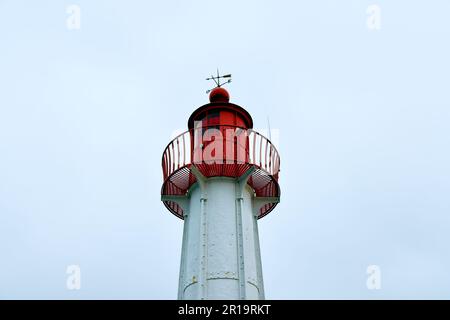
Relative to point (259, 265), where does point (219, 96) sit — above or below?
above

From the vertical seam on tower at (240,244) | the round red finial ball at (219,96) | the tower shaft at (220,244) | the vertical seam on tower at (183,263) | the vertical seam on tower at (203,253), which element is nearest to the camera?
the vertical seam on tower at (203,253)

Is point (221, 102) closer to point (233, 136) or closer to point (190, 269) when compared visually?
point (233, 136)

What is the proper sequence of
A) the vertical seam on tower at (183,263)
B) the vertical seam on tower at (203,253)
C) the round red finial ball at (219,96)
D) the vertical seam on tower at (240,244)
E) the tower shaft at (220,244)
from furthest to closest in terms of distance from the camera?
the round red finial ball at (219,96)
the vertical seam on tower at (183,263)
the tower shaft at (220,244)
the vertical seam on tower at (240,244)
the vertical seam on tower at (203,253)

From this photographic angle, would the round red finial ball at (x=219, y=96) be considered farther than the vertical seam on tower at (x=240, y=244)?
Yes

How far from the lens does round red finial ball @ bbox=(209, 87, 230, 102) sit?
74.3ft

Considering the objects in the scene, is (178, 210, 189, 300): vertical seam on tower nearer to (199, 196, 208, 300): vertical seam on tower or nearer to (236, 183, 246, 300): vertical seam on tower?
(199, 196, 208, 300): vertical seam on tower

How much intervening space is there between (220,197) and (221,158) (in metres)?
1.40

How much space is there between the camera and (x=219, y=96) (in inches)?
893

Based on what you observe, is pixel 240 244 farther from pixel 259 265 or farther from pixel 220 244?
pixel 259 265

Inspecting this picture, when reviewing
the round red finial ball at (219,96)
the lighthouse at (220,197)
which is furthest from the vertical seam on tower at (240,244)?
the round red finial ball at (219,96)

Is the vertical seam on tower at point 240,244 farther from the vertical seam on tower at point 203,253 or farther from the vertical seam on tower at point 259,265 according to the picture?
the vertical seam on tower at point 259,265

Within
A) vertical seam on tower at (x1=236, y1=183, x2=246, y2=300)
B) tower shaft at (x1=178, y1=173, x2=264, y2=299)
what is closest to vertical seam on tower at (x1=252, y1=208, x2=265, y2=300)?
tower shaft at (x1=178, y1=173, x2=264, y2=299)

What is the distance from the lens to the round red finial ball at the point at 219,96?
22.7 meters

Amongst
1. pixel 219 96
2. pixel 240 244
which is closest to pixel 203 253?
pixel 240 244
